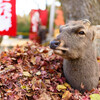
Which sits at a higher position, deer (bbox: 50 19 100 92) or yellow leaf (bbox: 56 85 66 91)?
deer (bbox: 50 19 100 92)

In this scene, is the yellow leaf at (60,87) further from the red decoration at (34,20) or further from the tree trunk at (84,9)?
the red decoration at (34,20)

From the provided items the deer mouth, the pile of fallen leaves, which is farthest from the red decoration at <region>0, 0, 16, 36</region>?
the deer mouth

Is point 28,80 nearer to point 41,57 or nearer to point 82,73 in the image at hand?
point 41,57

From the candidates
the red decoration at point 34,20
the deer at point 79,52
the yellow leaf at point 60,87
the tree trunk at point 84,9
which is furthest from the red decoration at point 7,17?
the red decoration at point 34,20

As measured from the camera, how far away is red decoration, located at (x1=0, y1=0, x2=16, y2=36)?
7.75 ft

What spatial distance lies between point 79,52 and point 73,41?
208 mm

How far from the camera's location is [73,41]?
1918mm

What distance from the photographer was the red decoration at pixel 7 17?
2363mm

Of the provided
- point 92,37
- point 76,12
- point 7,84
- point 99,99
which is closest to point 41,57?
point 7,84

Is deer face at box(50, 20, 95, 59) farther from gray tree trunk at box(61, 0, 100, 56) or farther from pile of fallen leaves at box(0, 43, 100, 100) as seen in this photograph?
gray tree trunk at box(61, 0, 100, 56)

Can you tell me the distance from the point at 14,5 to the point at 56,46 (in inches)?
52.4

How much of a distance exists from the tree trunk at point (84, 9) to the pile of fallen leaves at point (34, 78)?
1.36m

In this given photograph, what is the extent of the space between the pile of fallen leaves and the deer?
149mm

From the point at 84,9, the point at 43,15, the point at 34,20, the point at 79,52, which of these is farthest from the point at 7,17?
the point at 43,15
